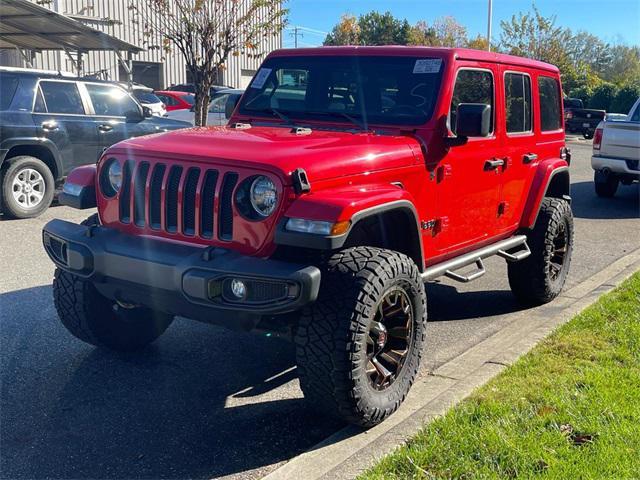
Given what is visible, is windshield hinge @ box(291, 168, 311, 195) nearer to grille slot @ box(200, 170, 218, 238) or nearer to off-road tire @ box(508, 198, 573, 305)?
grille slot @ box(200, 170, 218, 238)

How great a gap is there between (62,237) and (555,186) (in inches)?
169

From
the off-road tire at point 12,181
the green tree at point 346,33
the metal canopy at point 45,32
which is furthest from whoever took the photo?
the green tree at point 346,33

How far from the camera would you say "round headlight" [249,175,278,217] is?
3668 millimetres

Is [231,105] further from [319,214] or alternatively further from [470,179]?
[319,214]

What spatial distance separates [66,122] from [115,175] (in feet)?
20.2

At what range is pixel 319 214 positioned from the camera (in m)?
3.51

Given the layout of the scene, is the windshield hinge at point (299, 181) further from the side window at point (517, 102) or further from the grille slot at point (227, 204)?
the side window at point (517, 102)

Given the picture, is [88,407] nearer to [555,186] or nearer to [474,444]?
[474,444]

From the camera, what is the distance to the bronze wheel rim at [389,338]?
387 cm

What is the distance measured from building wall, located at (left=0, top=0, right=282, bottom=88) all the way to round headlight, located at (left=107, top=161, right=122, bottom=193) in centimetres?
2172

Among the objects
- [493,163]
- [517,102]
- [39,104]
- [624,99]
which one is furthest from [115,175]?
[624,99]

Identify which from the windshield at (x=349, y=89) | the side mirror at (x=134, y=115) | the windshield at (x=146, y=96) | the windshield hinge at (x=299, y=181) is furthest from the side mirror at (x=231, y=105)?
the windshield at (x=146, y=96)

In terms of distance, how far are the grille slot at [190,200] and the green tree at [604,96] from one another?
118 ft

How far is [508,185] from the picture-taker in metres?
5.57
